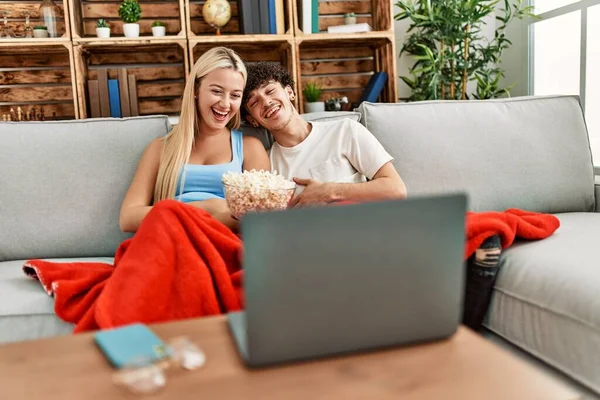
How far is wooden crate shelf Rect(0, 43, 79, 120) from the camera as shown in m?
2.72

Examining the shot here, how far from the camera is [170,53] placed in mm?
2844

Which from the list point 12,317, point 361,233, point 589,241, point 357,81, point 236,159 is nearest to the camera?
point 361,233

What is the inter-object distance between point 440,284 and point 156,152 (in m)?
1.33

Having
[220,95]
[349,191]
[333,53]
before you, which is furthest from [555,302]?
[333,53]

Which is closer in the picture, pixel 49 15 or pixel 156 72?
pixel 49 15

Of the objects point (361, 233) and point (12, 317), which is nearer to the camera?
point (361, 233)

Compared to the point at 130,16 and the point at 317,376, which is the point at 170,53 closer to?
the point at 130,16

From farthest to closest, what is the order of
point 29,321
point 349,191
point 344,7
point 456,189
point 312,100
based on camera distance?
point 344,7 → point 312,100 → point 456,189 → point 349,191 → point 29,321

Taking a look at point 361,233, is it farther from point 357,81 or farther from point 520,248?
point 357,81

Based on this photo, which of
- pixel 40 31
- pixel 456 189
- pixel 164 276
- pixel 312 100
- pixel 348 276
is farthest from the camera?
pixel 312 100

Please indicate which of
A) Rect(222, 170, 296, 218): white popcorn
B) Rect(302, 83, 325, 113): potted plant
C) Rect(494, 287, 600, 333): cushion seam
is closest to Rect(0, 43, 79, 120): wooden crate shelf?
Rect(302, 83, 325, 113): potted plant

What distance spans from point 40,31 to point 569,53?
7.94ft

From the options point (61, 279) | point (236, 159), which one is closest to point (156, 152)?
point (236, 159)

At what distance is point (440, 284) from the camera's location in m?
0.69
